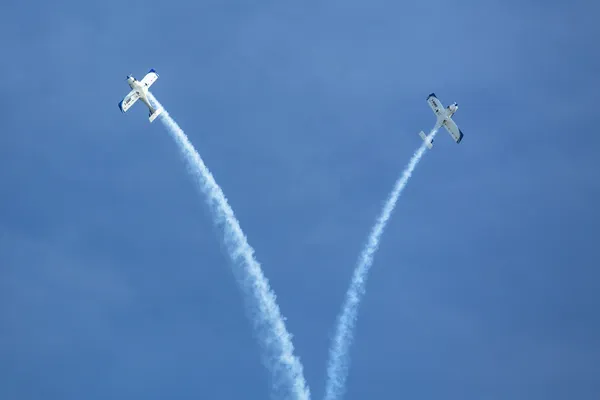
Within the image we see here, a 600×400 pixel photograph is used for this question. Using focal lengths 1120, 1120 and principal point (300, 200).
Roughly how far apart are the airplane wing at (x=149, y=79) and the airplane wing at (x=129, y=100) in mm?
1835

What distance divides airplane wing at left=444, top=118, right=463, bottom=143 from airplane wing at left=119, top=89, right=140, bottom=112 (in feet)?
146

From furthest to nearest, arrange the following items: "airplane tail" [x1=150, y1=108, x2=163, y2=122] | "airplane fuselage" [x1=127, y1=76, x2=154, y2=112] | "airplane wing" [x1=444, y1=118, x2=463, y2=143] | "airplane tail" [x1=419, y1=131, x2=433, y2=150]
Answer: "airplane wing" [x1=444, y1=118, x2=463, y2=143] → "airplane tail" [x1=419, y1=131, x2=433, y2=150] → "airplane fuselage" [x1=127, y1=76, x2=154, y2=112] → "airplane tail" [x1=150, y1=108, x2=163, y2=122]

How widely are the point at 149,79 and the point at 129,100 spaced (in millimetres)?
4239

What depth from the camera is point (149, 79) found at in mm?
155125

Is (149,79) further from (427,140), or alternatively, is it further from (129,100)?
(427,140)

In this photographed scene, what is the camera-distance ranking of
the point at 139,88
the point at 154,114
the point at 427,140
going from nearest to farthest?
1. the point at 154,114
2. the point at 139,88
3. the point at 427,140

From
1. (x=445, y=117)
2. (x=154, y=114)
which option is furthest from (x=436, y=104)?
(x=154, y=114)

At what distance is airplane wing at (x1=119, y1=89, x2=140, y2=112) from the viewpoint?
504ft

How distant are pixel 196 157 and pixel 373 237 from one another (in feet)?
87.4

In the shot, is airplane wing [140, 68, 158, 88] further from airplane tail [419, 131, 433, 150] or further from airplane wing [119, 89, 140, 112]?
airplane tail [419, 131, 433, 150]

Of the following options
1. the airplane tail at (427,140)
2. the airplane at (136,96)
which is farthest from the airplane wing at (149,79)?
the airplane tail at (427,140)

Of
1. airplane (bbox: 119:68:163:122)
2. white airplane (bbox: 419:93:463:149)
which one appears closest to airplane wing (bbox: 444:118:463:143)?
white airplane (bbox: 419:93:463:149)

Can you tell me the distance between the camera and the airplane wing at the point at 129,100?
153500mm

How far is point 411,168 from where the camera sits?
15862 centimetres
